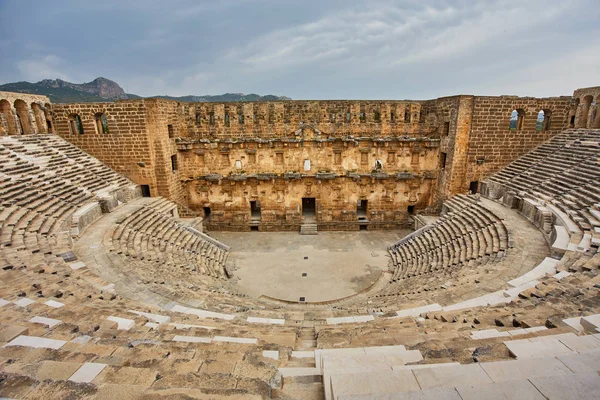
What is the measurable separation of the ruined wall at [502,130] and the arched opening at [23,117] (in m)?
23.5

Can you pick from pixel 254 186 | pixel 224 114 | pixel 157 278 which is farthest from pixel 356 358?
pixel 224 114

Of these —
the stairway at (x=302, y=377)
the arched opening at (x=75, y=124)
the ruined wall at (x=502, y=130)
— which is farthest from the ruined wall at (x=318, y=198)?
the stairway at (x=302, y=377)

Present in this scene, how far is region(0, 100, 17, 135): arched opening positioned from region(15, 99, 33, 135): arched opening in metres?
0.41

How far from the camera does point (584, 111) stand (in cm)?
1556

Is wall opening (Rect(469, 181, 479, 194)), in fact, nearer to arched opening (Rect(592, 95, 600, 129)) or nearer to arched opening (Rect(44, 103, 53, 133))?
arched opening (Rect(592, 95, 600, 129))

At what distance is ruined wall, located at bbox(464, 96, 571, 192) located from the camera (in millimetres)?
16061

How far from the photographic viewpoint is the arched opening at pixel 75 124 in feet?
54.7

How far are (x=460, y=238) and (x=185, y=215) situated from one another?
15.4 meters

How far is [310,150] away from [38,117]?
49.4 ft

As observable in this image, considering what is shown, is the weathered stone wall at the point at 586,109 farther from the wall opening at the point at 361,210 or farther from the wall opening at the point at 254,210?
the wall opening at the point at 254,210

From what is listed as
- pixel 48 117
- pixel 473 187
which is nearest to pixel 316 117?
pixel 473 187

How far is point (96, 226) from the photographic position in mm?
12398

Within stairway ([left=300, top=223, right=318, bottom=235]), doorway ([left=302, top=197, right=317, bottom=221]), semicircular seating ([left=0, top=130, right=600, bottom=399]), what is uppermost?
semicircular seating ([left=0, top=130, right=600, bottom=399])

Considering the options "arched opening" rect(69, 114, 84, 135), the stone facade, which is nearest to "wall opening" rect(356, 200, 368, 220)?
the stone facade
